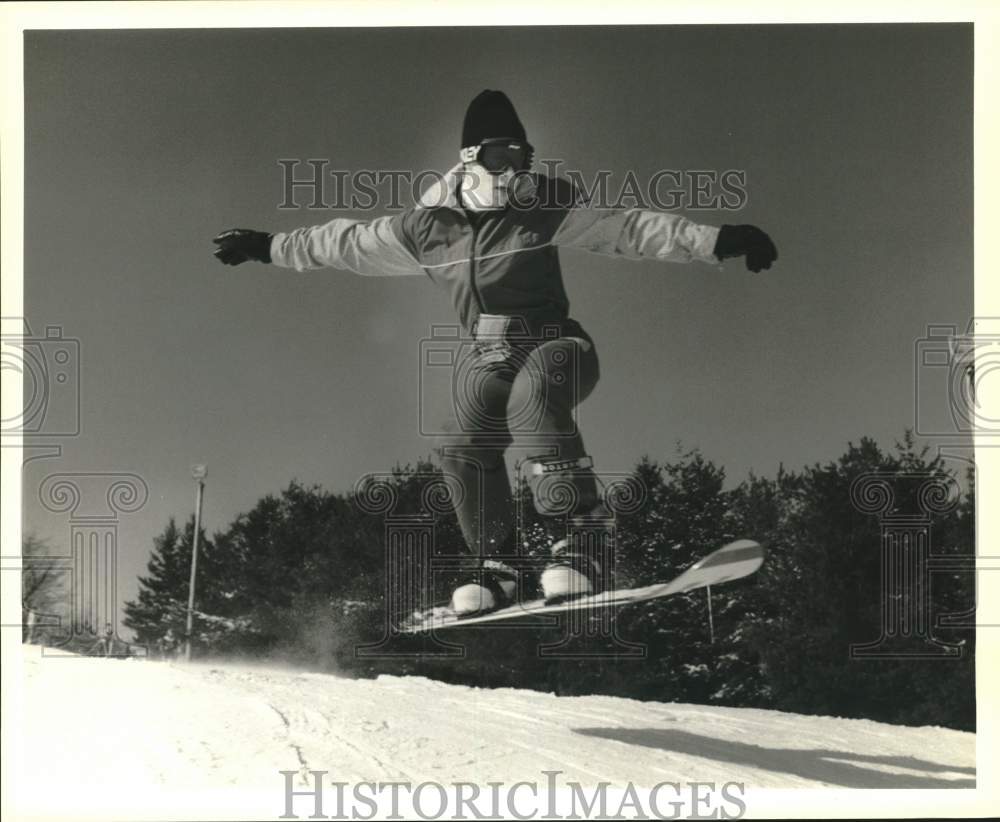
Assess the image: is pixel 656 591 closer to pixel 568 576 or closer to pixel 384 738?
pixel 568 576

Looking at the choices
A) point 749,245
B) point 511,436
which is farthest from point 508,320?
point 749,245

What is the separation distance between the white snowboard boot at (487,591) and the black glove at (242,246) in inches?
60.4

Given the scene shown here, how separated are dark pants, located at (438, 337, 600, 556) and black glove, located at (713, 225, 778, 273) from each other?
677 mm

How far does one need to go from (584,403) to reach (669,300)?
555 millimetres

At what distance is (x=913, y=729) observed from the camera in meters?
4.95

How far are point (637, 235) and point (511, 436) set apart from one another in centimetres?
91

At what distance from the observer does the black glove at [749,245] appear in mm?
4379

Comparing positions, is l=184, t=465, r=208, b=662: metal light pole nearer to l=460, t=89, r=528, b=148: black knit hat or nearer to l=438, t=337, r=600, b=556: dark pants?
l=438, t=337, r=600, b=556: dark pants

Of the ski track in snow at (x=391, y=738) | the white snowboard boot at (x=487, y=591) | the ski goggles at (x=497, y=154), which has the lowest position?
the ski track in snow at (x=391, y=738)

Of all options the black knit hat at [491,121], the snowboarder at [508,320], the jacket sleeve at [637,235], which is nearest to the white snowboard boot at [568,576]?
the snowboarder at [508,320]

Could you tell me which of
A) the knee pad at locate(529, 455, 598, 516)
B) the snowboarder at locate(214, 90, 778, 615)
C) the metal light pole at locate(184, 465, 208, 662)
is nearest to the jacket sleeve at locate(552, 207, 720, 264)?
the snowboarder at locate(214, 90, 778, 615)

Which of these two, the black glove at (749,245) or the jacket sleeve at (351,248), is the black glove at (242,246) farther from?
the black glove at (749,245)

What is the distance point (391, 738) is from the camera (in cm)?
454

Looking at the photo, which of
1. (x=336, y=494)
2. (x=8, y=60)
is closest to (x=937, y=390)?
(x=336, y=494)
